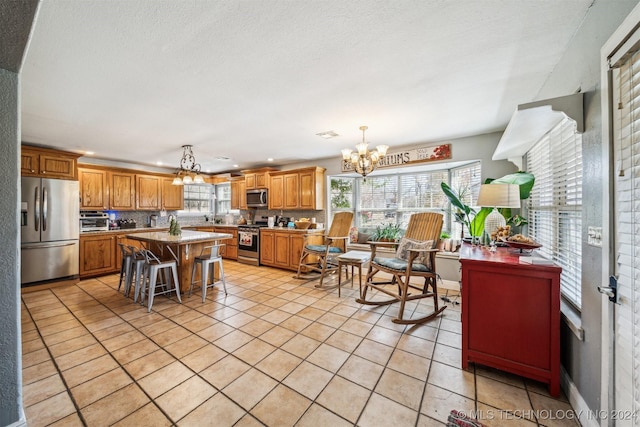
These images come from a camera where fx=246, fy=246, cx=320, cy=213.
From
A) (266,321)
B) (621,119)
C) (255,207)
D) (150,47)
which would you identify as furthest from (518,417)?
(255,207)

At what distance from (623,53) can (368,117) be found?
2.20 meters

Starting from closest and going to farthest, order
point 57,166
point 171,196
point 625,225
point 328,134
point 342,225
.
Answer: point 625,225 → point 328,134 → point 57,166 → point 342,225 → point 171,196

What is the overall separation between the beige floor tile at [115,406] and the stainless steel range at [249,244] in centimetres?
406

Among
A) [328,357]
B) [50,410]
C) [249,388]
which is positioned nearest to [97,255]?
[50,410]

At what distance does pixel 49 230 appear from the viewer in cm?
422

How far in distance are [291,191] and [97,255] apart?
13.2 ft

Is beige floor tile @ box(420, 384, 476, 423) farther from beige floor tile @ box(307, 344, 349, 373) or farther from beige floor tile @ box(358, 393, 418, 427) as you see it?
beige floor tile @ box(307, 344, 349, 373)

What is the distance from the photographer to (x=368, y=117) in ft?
10.2

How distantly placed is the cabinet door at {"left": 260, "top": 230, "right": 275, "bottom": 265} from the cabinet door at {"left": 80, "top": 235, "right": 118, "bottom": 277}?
2929 millimetres

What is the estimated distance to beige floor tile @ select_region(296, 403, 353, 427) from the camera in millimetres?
1488

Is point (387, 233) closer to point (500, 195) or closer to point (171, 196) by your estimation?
point (500, 195)

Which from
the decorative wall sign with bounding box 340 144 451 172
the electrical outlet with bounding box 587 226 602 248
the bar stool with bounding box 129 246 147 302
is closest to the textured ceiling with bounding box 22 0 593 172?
the decorative wall sign with bounding box 340 144 451 172

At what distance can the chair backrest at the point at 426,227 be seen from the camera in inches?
120

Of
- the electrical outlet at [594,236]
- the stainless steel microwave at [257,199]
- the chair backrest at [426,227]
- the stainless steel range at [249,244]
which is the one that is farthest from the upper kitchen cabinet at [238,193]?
the electrical outlet at [594,236]
